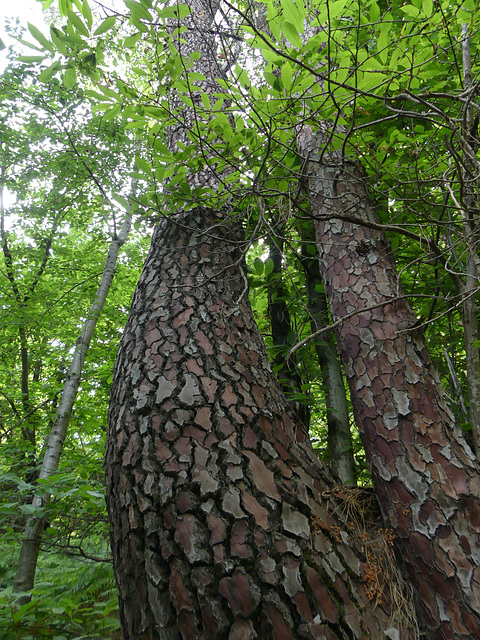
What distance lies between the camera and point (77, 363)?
15.0 ft

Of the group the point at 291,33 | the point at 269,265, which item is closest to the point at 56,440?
the point at 269,265

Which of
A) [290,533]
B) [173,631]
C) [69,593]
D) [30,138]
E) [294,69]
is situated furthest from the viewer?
[30,138]

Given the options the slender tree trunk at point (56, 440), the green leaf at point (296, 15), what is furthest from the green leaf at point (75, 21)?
the slender tree trunk at point (56, 440)

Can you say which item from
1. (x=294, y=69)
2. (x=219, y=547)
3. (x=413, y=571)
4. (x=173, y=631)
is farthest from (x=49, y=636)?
(x=294, y=69)

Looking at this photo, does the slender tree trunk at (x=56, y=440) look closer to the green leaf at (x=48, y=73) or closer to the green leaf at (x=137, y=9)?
the green leaf at (x=48, y=73)

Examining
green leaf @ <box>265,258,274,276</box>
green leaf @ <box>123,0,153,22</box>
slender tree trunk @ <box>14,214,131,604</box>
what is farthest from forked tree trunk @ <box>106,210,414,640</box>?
slender tree trunk @ <box>14,214,131,604</box>

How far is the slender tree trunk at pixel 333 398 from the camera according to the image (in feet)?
7.74

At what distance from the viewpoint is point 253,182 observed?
5.14ft

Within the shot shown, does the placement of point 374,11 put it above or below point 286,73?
above

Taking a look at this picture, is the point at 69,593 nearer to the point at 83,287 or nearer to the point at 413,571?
the point at 413,571

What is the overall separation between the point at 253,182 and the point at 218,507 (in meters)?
1.34

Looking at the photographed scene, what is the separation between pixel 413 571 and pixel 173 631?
965 mm

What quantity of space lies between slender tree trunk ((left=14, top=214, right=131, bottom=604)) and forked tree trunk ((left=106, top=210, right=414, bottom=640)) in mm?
1519

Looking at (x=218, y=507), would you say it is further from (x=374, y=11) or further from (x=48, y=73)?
(x=374, y=11)
